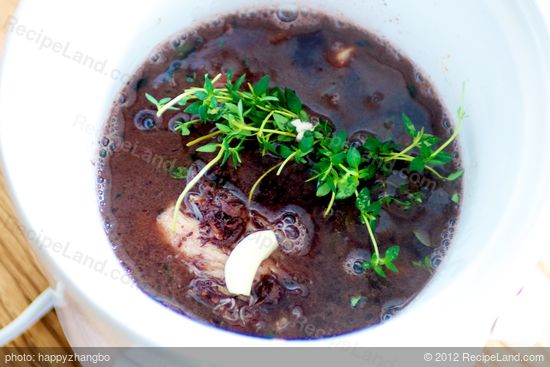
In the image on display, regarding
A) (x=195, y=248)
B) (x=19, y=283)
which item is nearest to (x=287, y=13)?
(x=195, y=248)

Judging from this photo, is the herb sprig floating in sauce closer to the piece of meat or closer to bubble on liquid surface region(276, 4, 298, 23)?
the piece of meat

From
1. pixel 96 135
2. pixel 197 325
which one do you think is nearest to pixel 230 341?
pixel 197 325

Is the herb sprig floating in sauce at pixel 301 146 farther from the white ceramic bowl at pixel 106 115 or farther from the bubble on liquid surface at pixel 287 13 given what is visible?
the bubble on liquid surface at pixel 287 13

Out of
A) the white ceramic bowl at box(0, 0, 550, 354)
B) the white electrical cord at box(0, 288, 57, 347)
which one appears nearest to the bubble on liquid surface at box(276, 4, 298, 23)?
the white ceramic bowl at box(0, 0, 550, 354)

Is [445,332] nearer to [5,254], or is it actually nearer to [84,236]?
[84,236]

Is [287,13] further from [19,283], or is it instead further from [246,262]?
[19,283]
